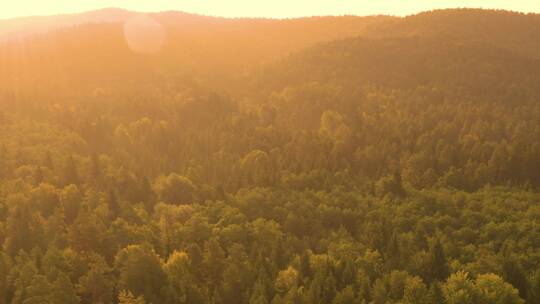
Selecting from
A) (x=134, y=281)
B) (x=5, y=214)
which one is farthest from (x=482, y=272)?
(x=5, y=214)

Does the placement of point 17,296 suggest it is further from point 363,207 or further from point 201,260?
point 363,207

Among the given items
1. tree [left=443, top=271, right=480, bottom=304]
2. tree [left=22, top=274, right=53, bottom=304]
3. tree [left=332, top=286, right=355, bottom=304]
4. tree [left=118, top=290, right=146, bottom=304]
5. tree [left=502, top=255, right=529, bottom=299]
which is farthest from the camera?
tree [left=502, top=255, right=529, bottom=299]

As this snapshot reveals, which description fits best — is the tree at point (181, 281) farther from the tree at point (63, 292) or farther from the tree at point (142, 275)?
the tree at point (63, 292)

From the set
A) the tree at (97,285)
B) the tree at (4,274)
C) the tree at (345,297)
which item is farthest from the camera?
the tree at (97,285)

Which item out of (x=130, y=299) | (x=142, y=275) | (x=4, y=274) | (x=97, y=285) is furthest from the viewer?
(x=4, y=274)

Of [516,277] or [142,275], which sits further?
[516,277]

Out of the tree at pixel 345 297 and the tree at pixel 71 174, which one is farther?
the tree at pixel 71 174

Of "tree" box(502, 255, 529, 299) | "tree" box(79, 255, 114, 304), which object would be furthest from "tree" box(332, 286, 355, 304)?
"tree" box(79, 255, 114, 304)

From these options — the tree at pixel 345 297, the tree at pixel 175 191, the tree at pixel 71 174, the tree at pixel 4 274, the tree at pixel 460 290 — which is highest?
the tree at pixel 4 274

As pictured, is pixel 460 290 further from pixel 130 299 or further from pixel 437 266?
pixel 130 299

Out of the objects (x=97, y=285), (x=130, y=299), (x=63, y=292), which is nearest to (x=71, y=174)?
(x=97, y=285)

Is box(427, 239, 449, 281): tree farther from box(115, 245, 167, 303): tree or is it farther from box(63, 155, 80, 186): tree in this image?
box(63, 155, 80, 186): tree

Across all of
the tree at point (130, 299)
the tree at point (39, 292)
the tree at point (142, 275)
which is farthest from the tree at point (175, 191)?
the tree at point (130, 299)
